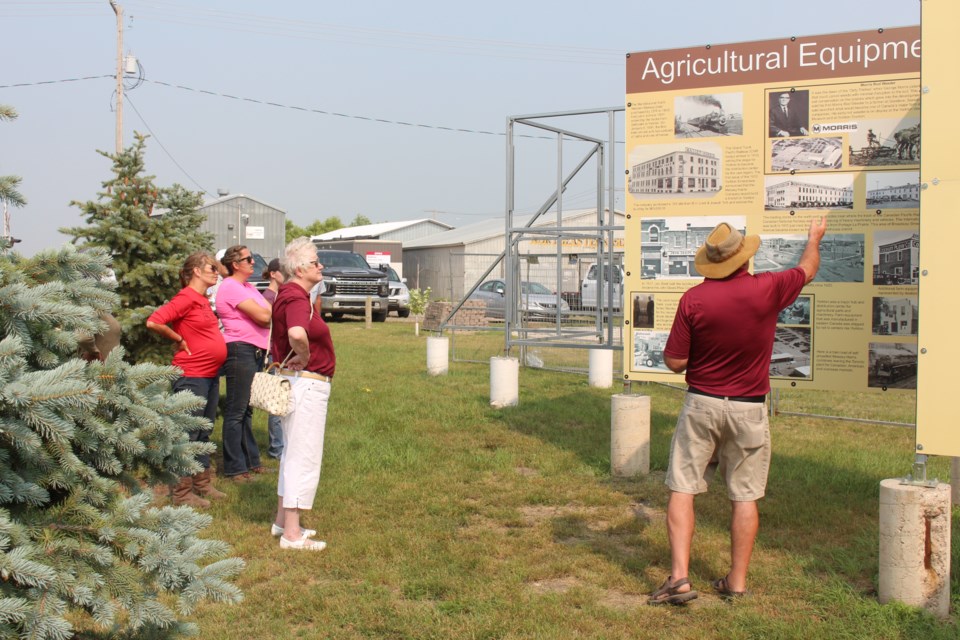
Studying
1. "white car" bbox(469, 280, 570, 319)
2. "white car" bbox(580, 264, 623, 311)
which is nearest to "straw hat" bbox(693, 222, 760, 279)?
"white car" bbox(580, 264, 623, 311)

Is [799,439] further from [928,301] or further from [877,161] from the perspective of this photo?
[928,301]

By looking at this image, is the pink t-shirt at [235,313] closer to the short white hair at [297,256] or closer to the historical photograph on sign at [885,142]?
the short white hair at [297,256]

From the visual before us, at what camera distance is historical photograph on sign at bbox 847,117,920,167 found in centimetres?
619

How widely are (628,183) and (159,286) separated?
4.03 m

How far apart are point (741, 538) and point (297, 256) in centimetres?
298

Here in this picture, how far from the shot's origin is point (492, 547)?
18.4 ft

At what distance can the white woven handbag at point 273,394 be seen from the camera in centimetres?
540

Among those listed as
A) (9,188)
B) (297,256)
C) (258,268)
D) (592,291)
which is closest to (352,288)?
(258,268)

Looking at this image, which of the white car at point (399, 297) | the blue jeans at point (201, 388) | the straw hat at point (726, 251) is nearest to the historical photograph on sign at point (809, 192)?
the straw hat at point (726, 251)

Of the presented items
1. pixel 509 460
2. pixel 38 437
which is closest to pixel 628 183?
pixel 509 460

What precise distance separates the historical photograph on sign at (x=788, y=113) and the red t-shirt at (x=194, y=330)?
14.0ft

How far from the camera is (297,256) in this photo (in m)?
5.56

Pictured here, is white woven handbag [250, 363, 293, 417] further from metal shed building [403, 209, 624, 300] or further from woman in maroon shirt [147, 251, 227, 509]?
metal shed building [403, 209, 624, 300]

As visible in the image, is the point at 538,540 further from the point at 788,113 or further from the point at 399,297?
the point at 399,297
